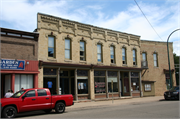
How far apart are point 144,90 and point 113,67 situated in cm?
668

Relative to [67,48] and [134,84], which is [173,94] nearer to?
[134,84]

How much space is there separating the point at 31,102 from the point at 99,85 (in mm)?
11381

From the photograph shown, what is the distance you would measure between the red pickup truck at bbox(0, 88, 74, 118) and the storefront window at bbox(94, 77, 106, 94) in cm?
857

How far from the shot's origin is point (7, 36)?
1530 centimetres

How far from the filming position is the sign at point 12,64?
14.7m

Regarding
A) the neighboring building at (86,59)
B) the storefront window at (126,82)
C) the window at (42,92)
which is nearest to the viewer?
the window at (42,92)

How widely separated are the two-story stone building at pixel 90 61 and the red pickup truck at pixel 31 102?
16.6 feet

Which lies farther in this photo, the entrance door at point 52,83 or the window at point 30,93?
the entrance door at point 52,83

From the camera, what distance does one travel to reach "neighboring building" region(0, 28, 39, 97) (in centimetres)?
1505

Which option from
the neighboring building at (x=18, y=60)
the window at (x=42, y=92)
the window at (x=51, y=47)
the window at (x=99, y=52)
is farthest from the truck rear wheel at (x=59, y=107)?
the window at (x=99, y=52)

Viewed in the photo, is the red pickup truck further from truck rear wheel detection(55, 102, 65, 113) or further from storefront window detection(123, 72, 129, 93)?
storefront window detection(123, 72, 129, 93)

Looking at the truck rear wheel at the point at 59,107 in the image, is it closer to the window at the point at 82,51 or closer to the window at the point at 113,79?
the window at the point at 82,51

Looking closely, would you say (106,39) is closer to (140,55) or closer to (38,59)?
(140,55)

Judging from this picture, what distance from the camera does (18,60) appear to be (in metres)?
15.5
